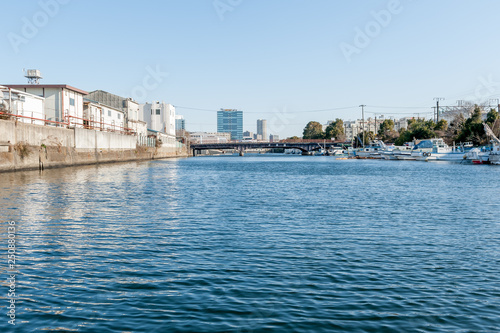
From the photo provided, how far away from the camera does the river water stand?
29.7 feet

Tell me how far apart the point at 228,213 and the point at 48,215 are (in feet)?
28.9

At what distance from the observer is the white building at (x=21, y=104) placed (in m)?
53.0

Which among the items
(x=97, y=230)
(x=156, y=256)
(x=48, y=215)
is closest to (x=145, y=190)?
(x=48, y=215)

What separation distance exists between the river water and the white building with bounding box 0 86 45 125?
33992 millimetres

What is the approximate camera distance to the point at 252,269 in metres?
12.5

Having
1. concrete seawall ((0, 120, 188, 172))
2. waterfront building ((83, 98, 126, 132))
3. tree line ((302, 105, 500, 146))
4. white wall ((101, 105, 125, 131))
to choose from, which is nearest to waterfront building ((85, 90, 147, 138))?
waterfront building ((83, 98, 126, 132))

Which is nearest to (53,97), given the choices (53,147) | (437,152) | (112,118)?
(53,147)

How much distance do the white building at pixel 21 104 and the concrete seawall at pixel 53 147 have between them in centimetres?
256

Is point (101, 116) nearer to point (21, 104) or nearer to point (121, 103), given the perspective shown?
point (121, 103)

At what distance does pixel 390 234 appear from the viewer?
1759 centimetres

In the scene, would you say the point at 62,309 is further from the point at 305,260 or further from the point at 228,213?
the point at 228,213

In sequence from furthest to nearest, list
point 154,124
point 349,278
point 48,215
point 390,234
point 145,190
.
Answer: point 154,124
point 145,190
point 48,215
point 390,234
point 349,278

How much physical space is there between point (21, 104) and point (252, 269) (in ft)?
188

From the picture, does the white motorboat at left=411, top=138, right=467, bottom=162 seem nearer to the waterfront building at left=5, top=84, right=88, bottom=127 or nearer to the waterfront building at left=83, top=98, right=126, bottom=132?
the waterfront building at left=83, top=98, right=126, bottom=132
